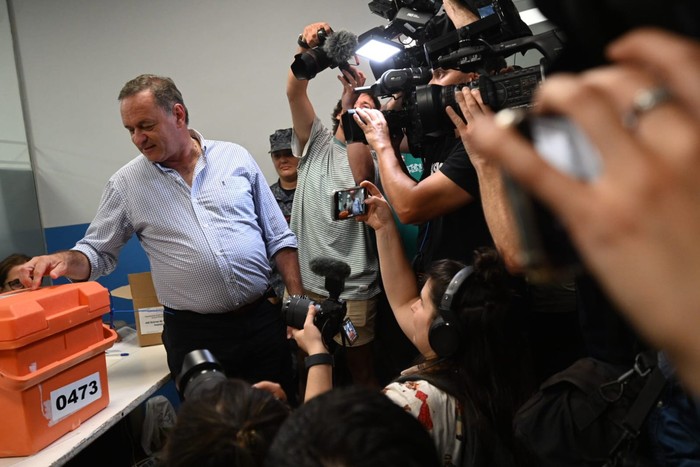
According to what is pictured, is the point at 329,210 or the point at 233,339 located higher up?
the point at 329,210

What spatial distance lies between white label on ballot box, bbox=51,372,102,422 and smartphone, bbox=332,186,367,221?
34.1 inches

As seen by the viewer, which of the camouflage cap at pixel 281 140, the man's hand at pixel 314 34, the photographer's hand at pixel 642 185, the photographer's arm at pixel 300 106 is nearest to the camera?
the photographer's hand at pixel 642 185

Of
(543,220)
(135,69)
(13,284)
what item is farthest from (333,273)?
(135,69)

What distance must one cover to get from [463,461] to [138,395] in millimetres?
1140

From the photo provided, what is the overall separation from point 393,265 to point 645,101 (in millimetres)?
1287

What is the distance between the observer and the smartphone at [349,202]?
162 cm

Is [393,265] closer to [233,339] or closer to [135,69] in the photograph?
[233,339]

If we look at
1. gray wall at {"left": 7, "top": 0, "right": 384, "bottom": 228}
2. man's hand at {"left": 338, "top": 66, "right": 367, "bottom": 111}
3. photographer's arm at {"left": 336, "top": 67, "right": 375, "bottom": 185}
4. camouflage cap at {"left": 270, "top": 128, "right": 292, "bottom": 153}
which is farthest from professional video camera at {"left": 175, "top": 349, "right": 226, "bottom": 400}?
gray wall at {"left": 7, "top": 0, "right": 384, "bottom": 228}

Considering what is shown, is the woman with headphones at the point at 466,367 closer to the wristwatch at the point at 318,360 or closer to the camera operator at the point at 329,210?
the wristwatch at the point at 318,360

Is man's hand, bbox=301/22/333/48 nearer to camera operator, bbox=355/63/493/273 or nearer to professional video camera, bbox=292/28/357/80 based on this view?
professional video camera, bbox=292/28/357/80

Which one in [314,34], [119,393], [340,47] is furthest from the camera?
[314,34]

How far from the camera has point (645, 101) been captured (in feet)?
0.87

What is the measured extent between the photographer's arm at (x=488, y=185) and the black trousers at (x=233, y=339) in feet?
3.62

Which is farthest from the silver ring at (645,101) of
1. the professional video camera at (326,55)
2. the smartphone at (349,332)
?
the professional video camera at (326,55)
